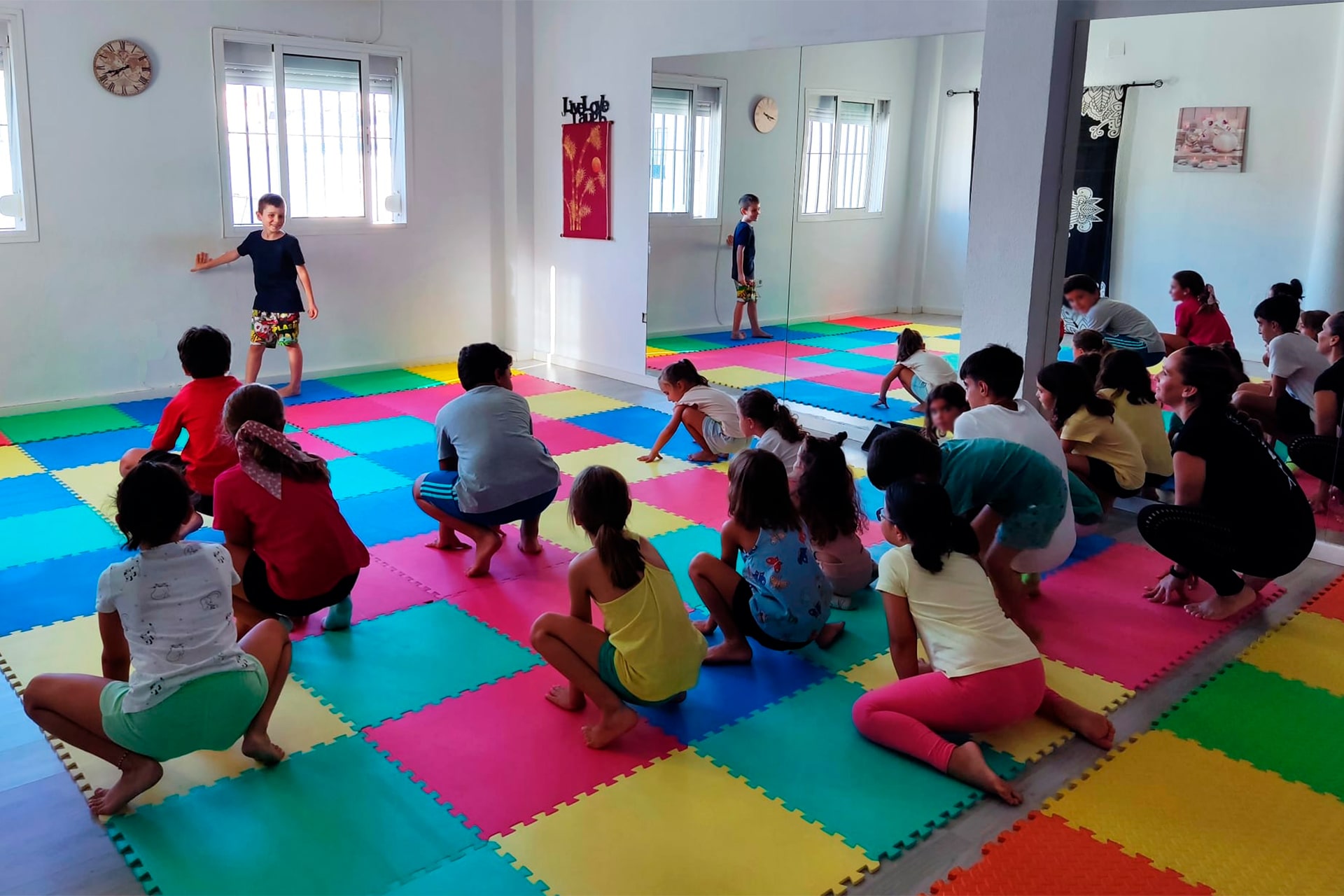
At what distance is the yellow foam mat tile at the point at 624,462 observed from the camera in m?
5.94

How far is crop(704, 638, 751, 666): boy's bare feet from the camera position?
3.62m

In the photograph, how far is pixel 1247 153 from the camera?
5.10 metres

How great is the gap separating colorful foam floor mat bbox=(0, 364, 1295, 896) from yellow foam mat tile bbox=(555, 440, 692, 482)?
87cm

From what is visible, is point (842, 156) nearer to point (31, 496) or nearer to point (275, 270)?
point (275, 270)

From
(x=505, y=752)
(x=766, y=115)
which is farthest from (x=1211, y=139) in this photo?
(x=505, y=752)

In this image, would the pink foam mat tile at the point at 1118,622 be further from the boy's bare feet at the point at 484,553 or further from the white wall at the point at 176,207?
the white wall at the point at 176,207

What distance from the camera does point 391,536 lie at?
4840 millimetres

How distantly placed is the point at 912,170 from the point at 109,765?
5.40 meters

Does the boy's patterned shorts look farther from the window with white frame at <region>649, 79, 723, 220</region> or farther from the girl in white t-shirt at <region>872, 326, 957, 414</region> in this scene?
the girl in white t-shirt at <region>872, 326, 957, 414</region>

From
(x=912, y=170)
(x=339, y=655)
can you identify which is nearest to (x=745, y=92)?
(x=912, y=170)

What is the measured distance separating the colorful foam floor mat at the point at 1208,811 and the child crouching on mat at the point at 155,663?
6.21ft

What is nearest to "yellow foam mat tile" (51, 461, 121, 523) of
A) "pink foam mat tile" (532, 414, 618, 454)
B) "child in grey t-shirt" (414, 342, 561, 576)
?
"child in grey t-shirt" (414, 342, 561, 576)

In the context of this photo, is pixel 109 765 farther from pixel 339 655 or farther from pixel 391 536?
pixel 391 536

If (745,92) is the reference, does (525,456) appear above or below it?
below
